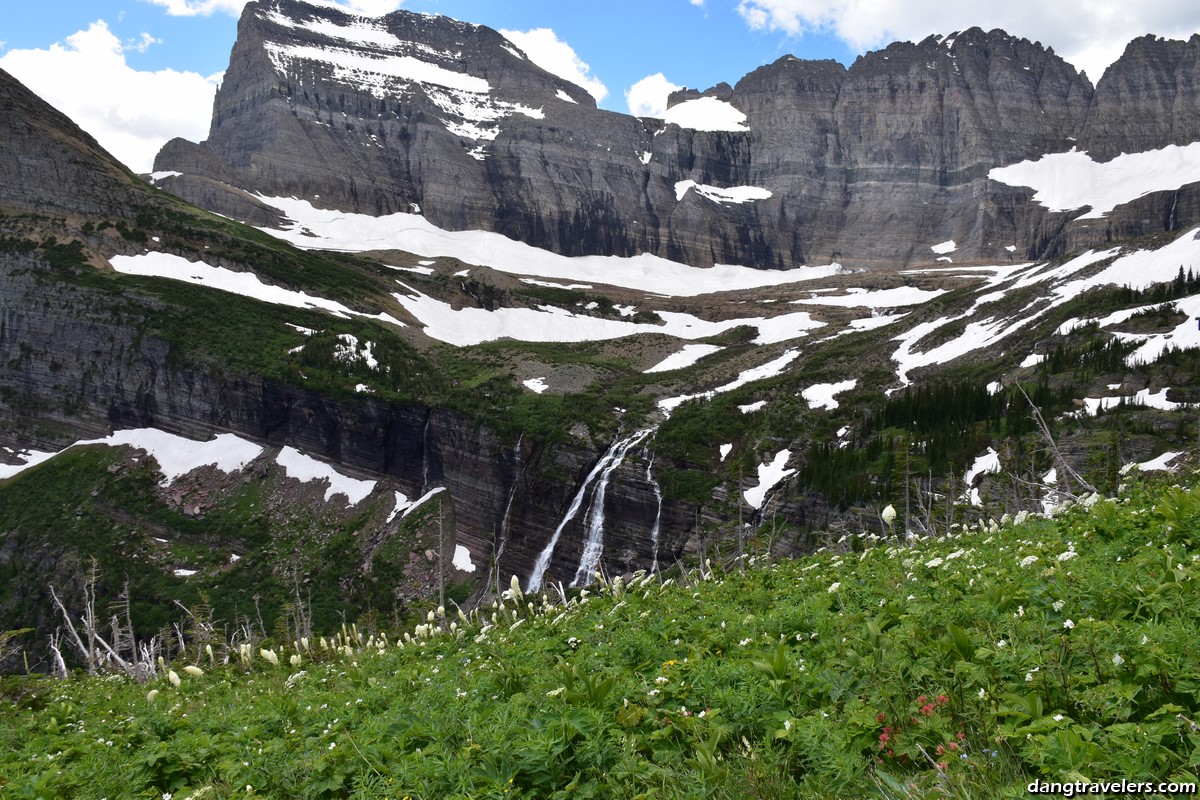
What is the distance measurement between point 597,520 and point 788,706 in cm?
5327

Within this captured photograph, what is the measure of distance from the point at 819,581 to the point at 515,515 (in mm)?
55635

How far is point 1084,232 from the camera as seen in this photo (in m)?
186

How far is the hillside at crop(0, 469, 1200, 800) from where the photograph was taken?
3.55 m

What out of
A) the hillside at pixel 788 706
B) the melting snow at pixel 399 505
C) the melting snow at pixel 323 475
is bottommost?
the melting snow at pixel 399 505

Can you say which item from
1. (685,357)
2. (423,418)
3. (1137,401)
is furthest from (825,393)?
(685,357)

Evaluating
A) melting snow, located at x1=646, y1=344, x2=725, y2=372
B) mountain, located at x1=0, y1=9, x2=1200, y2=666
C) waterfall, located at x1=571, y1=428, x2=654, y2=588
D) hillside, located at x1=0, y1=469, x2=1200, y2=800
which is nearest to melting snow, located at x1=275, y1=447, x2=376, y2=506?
mountain, located at x1=0, y1=9, x2=1200, y2=666

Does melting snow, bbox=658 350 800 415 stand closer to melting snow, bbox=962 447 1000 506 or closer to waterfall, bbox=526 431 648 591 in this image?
waterfall, bbox=526 431 648 591

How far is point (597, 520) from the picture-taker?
57562 mm

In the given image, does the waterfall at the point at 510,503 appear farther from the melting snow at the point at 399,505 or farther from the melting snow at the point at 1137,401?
the melting snow at the point at 1137,401

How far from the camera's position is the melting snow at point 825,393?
61.3m

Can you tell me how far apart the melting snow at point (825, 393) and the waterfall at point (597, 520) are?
13.7 m

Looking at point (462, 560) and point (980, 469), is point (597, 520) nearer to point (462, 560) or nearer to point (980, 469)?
point (462, 560)

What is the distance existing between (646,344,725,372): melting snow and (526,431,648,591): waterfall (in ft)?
122

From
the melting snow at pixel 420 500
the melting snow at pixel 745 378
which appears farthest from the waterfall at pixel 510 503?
the melting snow at pixel 745 378
